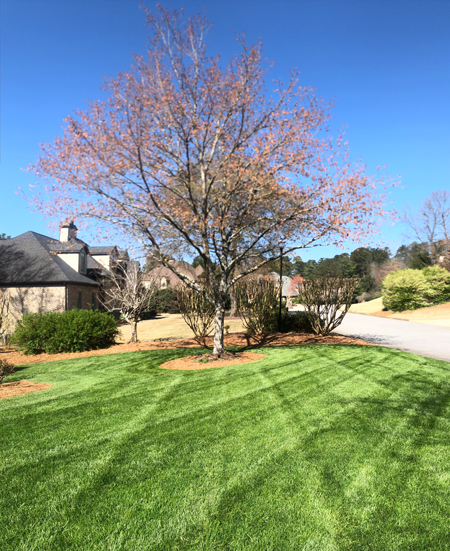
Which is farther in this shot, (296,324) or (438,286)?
(438,286)

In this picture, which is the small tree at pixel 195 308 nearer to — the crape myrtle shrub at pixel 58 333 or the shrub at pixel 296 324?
the crape myrtle shrub at pixel 58 333

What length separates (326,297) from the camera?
1366 centimetres

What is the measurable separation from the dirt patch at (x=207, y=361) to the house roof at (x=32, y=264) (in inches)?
571

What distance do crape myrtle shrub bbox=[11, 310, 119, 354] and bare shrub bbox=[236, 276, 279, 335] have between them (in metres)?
5.84

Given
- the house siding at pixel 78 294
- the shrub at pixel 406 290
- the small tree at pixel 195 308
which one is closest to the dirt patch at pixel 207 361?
the small tree at pixel 195 308

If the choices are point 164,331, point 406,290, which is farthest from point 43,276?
point 406,290

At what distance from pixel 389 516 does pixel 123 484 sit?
90.5 inches

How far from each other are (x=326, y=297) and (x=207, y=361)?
6.10 m

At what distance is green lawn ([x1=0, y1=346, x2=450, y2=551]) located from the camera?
2.71m

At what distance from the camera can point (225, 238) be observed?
11016mm

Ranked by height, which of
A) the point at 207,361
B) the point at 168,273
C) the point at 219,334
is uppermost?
the point at 168,273

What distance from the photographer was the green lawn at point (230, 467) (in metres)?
2.71

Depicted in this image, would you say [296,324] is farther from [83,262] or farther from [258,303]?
[83,262]

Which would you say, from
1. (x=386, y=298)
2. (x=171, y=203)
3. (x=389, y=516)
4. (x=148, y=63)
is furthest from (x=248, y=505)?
(x=386, y=298)
